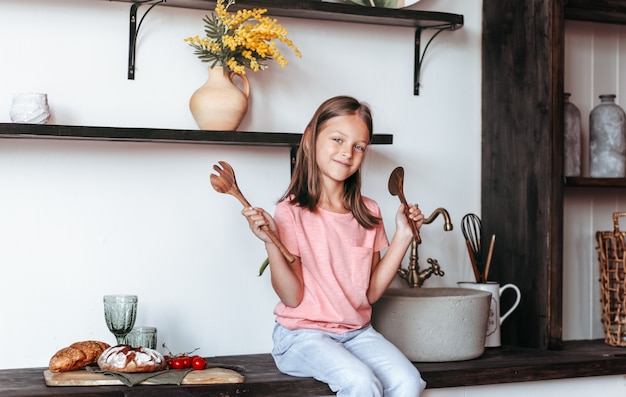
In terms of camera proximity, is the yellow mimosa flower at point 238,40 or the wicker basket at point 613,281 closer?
the yellow mimosa flower at point 238,40

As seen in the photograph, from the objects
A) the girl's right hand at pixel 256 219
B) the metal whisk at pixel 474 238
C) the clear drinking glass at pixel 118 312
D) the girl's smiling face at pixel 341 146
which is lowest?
the clear drinking glass at pixel 118 312

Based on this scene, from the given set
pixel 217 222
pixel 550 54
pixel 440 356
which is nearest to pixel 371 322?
pixel 440 356

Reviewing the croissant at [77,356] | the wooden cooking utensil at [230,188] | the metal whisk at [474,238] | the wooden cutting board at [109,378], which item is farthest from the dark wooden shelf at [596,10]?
the croissant at [77,356]

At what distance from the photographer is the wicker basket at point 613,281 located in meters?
2.72

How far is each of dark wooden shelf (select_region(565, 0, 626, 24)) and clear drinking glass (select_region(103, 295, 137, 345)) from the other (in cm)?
149

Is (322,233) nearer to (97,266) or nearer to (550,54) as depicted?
(97,266)

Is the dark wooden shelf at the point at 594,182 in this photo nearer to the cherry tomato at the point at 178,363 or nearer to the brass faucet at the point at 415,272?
the brass faucet at the point at 415,272

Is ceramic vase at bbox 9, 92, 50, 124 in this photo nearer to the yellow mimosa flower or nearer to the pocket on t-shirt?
the yellow mimosa flower

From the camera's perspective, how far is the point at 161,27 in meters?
2.47

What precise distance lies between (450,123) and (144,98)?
3.10 feet

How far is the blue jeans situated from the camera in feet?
6.76

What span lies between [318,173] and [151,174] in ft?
1.48

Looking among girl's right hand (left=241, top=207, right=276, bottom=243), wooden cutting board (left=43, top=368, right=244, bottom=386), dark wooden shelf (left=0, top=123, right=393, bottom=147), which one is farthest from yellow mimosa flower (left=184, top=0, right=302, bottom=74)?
wooden cutting board (left=43, top=368, right=244, bottom=386)

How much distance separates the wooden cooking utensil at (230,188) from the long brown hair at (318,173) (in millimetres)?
205
